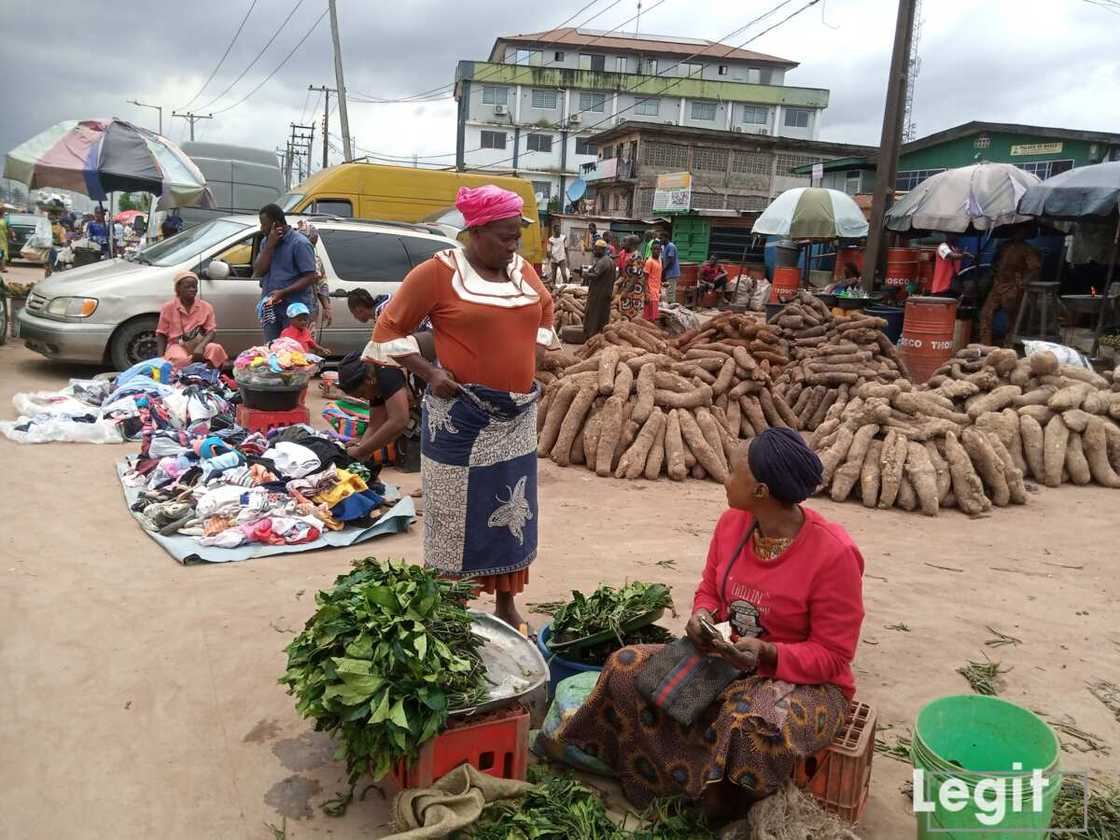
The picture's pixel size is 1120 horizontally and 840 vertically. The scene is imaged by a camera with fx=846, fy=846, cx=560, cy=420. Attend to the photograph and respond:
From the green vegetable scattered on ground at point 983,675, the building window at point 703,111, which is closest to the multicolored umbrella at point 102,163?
the green vegetable scattered on ground at point 983,675

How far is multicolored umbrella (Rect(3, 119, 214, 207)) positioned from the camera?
425 inches

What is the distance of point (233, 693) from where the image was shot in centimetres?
341

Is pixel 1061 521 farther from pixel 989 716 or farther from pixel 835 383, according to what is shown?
pixel 989 716

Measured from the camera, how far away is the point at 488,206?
10.7 ft

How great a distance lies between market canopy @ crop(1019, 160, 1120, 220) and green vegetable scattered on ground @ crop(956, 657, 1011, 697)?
9754 millimetres

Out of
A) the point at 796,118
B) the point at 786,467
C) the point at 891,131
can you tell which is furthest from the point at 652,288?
the point at 796,118

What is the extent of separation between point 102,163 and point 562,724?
1078 centimetres

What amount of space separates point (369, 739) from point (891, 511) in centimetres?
523

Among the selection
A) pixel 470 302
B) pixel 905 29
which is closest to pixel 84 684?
pixel 470 302

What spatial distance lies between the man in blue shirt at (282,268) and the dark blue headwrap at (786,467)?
6.17m

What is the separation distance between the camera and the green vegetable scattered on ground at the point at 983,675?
12.2 feet

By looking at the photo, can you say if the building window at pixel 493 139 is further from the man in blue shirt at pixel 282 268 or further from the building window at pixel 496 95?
the man in blue shirt at pixel 282 268

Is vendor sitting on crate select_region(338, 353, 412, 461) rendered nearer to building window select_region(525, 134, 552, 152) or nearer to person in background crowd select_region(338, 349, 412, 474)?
person in background crowd select_region(338, 349, 412, 474)

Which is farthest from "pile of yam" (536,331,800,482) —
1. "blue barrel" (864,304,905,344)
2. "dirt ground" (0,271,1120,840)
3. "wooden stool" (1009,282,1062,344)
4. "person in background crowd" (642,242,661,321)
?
"wooden stool" (1009,282,1062,344)
